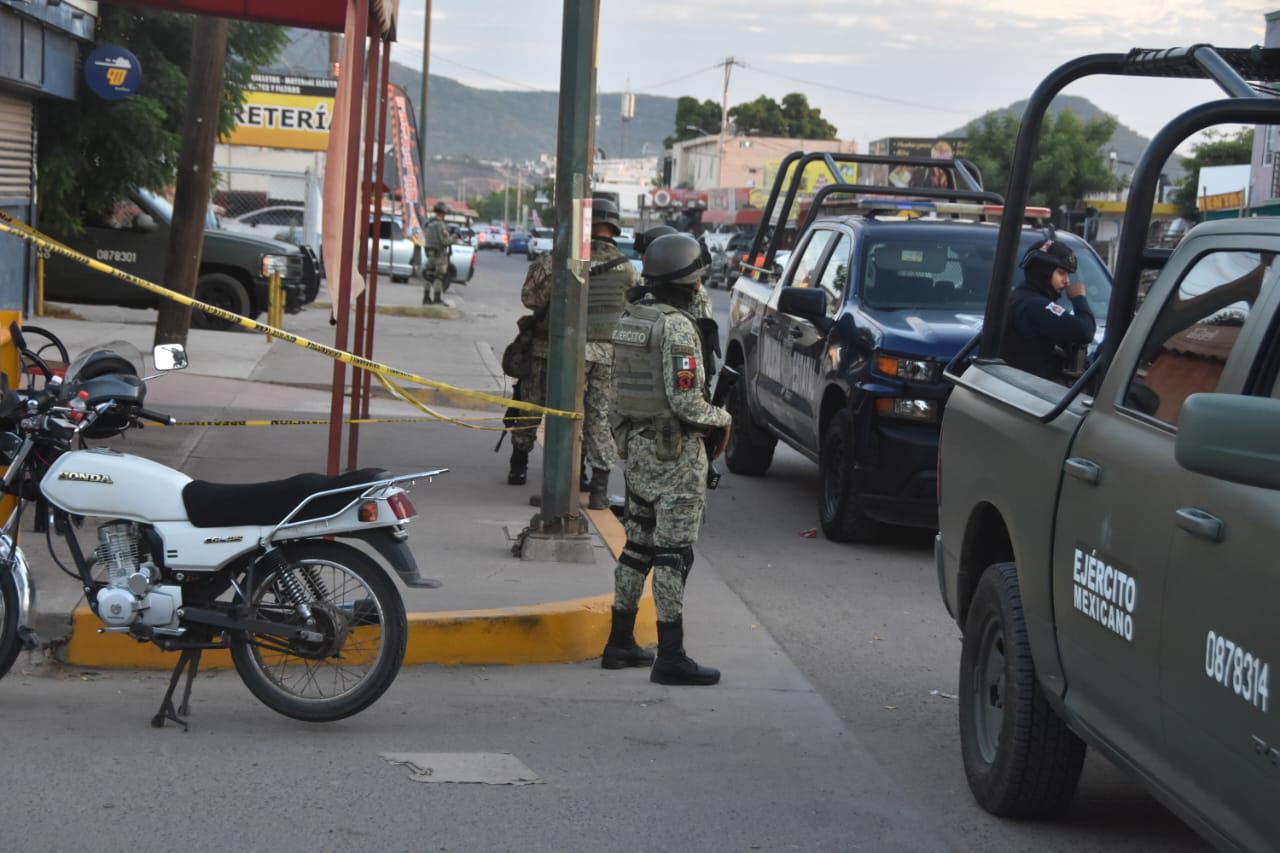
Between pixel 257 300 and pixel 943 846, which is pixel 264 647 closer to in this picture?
pixel 943 846

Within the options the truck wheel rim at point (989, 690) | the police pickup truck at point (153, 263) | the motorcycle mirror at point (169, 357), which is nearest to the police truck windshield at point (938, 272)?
the truck wheel rim at point (989, 690)

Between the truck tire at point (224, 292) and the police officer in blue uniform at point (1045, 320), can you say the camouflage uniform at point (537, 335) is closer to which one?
the police officer in blue uniform at point (1045, 320)

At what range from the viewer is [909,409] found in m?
9.01

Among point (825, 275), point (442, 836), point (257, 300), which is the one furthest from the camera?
point (257, 300)

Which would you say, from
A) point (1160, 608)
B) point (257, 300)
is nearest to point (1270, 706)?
point (1160, 608)

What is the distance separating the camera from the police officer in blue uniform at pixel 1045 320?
784 centimetres

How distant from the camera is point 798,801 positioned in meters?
5.03

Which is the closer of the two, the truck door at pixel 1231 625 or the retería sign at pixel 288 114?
the truck door at pixel 1231 625

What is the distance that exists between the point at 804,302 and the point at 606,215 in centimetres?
129

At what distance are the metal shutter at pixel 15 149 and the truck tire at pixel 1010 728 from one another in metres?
12.2

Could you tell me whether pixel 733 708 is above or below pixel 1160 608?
below

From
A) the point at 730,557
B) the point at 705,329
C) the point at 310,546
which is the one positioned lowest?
the point at 730,557

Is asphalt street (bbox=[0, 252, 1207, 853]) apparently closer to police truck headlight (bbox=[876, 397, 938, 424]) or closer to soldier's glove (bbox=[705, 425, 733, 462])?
soldier's glove (bbox=[705, 425, 733, 462])

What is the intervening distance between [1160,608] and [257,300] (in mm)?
18375
